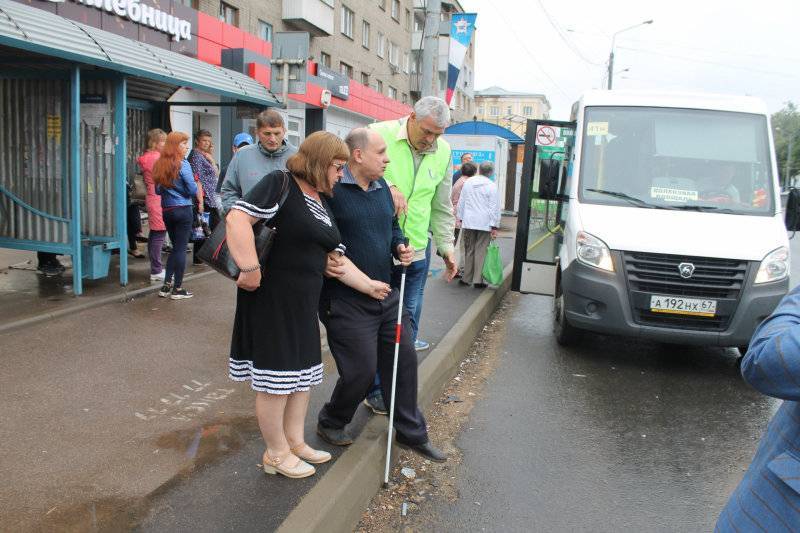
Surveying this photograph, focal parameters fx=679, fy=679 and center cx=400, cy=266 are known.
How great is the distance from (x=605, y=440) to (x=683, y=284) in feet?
6.01

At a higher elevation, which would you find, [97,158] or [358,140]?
[358,140]

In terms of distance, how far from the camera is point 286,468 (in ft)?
10.8

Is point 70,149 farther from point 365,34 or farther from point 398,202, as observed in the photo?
point 365,34

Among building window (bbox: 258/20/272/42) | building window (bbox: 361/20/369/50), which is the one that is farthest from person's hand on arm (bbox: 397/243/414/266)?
building window (bbox: 361/20/369/50)

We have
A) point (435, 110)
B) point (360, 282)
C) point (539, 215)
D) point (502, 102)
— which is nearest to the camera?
point (360, 282)

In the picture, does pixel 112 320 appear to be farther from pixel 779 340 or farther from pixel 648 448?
pixel 779 340

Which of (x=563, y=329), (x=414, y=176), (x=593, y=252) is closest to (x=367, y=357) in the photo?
(x=414, y=176)

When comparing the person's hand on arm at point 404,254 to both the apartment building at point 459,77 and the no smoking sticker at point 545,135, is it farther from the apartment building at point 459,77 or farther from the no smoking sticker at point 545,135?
the apartment building at point 459,77

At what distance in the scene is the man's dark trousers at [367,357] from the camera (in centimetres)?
345

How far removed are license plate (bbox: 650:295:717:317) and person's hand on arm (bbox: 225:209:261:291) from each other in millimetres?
3931

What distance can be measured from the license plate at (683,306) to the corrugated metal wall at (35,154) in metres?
5.82

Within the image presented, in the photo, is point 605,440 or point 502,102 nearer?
point 605,440

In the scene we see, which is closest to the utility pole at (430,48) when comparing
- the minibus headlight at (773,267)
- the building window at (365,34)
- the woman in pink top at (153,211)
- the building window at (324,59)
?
the woman in pink top at (153,211)

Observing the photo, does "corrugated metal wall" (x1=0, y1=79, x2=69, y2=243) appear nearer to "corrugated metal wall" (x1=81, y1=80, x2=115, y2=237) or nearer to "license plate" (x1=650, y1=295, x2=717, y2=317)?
"corrugated metal wall" (x1=81, y1=80, x2=115, y2=237)
